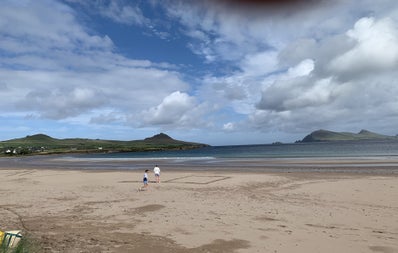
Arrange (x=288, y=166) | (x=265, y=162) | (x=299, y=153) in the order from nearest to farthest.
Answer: (x=288, y=166) < (x=265, y=162) < (x=299, y=153)

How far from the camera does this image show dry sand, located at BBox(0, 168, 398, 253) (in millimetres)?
9805

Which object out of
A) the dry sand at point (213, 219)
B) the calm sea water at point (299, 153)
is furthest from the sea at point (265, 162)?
the dry sand at point (213, 219)

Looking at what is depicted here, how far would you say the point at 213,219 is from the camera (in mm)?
13055

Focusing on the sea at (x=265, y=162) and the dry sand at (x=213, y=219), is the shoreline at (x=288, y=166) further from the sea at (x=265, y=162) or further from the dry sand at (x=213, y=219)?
the dry sand at (x=213, y=219)

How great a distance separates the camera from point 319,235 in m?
10.5

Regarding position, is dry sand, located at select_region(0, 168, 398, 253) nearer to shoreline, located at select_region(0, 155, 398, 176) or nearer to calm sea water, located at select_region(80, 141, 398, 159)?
shoreline, located at select_region(0, 155, 398, 176)

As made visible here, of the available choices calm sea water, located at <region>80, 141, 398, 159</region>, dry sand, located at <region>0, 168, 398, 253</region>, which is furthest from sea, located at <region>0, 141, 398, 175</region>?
dry sand, located at <region>0, 168, 398, 253</region>

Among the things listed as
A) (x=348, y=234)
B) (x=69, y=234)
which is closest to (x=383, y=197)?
(x=348, y=234)

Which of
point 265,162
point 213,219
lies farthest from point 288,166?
point 213,219

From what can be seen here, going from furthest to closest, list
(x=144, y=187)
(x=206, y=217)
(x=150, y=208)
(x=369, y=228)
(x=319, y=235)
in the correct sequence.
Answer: (x=144, y=187) < (x=150, y=208) < (x=206, y=217) < (x=369, y=228) < (x=319, y=235)

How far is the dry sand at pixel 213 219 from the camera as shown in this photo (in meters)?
9.80

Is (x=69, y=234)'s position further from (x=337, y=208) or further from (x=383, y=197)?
(x=383, y=197)

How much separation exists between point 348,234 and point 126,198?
12.4 m

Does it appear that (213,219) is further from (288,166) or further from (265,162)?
(265,162)
